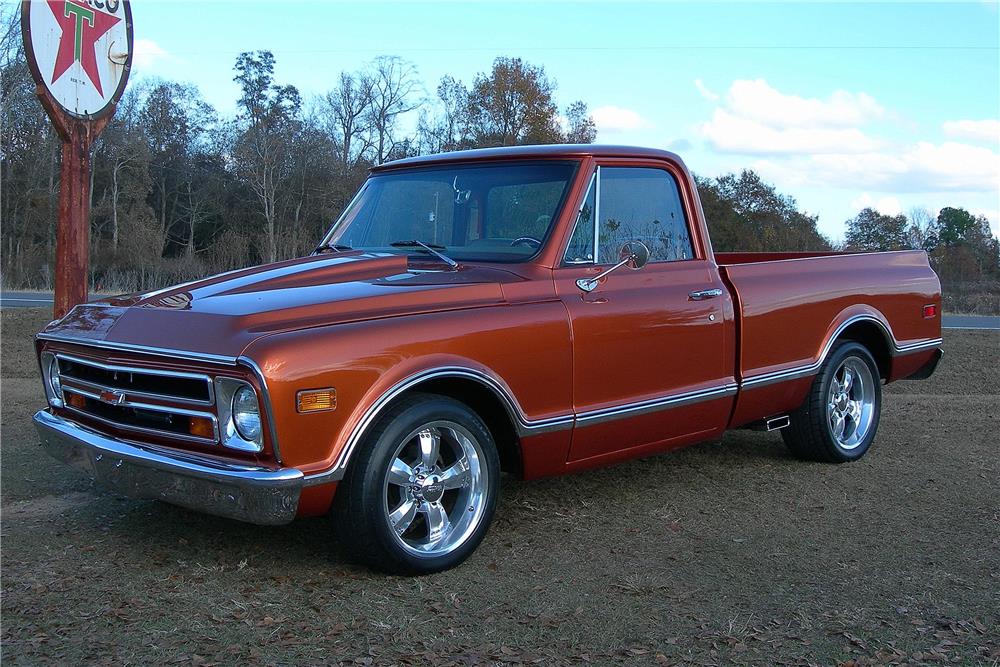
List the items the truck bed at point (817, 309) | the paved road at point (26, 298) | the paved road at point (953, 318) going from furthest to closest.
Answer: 1. the paved road at point (26, 298)
2. the paved road at point (953, 318)
3. the truck bed at point (817, 309)

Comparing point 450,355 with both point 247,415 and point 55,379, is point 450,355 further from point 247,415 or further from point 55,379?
point 55,379

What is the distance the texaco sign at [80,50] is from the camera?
20.2 feet

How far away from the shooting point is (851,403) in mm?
6312

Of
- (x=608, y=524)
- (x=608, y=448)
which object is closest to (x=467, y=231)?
(x=608, y=448)

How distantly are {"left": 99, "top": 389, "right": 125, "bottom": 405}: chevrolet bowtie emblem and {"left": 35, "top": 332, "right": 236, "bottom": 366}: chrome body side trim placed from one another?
0.18m

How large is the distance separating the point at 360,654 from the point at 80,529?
2014 millimetres

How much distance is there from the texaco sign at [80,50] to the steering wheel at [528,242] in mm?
3609

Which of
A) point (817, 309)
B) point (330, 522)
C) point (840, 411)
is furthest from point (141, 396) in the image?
point (840, 411)

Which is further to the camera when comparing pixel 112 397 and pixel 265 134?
pixel 265 134

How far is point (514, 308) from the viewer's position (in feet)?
14.1

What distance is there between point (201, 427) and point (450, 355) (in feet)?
3.38

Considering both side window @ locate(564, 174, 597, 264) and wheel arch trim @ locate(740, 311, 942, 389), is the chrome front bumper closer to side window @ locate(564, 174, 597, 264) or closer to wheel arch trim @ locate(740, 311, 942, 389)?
side window @ locate(564, 174, 597, 264)

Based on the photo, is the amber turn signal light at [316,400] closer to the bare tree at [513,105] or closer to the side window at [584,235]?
the side window at [584,235]

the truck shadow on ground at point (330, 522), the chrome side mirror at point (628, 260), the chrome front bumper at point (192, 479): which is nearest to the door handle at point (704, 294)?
the chrome side mirror at point (628, 260)
